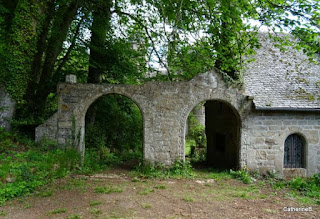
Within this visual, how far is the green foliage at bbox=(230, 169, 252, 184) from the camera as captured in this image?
24.6 ft

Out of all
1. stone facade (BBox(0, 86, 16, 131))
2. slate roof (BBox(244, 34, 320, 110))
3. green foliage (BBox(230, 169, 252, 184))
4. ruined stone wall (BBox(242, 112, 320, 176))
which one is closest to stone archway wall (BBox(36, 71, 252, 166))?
ruined stone wall (BBox(242, 112, 320, 176))

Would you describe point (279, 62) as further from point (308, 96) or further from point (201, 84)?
point (201, 84)

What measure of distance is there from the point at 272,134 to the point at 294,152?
1.18 meters

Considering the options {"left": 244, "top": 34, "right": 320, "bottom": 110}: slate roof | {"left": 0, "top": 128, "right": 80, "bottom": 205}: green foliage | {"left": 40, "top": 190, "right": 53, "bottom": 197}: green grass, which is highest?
{"left": 244, "top": 34, "right": 320, "bottom": 110}: slate roof

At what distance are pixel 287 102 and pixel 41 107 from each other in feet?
29.1

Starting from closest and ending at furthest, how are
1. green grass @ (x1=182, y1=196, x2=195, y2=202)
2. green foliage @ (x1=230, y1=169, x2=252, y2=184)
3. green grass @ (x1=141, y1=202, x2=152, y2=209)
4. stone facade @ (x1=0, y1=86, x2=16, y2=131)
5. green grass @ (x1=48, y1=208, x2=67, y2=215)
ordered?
1. green grass @ (x1=48, y1=208, x2=67, y2=215)
2. green grass @ (x1=141, y1=202, x2=152, y2=209)
3. green grass @ (x1=182, y1=196, x2=195, y2=202)
4. green foliage @ (x1=230, y1=169, x2=252, y2=184)
5. stone facade @ (x1=0, y1=86, x2=16, y2=131)

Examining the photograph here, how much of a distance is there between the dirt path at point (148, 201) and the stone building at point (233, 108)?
4.66ft

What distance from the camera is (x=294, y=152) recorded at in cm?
859

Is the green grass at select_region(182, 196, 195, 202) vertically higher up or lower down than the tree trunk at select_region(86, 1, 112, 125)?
lower down

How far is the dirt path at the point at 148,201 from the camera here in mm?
4711

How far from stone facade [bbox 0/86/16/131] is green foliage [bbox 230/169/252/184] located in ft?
25.0

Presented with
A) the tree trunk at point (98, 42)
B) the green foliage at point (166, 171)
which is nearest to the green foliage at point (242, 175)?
the green foliage at point (166, 171)

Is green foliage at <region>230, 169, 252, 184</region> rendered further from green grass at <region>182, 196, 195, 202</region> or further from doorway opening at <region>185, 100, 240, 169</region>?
green grass at <region>182, 196, 195, 202</region>

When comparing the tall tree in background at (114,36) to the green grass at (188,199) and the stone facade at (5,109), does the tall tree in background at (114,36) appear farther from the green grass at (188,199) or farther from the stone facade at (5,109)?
the green grass at (188,199)
